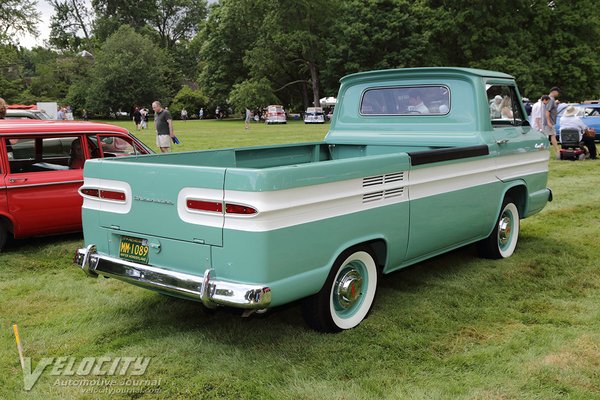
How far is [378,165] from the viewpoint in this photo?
4121 millimetres

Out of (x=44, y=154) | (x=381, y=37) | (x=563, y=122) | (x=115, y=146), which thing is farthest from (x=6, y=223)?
(x=381, y=37)

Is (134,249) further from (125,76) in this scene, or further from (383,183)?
(125,76)

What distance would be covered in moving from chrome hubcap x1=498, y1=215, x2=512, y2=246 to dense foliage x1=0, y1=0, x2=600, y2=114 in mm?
37299

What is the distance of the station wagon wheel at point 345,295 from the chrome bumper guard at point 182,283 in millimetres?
678

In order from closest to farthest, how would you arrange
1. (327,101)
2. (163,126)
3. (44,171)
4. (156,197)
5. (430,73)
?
(156,197) → (430,73) → (44,171) → (163,126) → (327,101)

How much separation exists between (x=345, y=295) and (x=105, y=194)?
6.38 feet

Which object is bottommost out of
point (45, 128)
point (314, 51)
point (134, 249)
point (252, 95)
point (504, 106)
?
point (134, 249)

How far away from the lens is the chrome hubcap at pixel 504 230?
612 cm

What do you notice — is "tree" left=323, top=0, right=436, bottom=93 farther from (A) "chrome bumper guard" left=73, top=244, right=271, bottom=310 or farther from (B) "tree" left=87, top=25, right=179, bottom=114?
(A) "chrome bumper guard" left=73, top=244, right=271, bottom=310

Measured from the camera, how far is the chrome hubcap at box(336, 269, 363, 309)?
4.16 metres

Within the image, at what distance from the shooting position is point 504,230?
243 inches

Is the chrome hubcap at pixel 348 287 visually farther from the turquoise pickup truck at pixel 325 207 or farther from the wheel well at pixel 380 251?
the wheel well at pixel 380 251

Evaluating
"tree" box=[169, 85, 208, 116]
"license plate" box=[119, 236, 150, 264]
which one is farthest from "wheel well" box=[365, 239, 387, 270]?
"tree" box=[169, 85, 208, 116]

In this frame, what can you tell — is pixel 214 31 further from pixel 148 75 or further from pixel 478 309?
pixel 478 309
